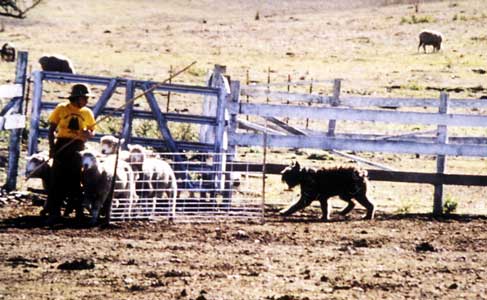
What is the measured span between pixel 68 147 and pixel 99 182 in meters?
0.56

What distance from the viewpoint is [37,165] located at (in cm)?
1662

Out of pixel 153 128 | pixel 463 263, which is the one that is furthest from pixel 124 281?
pixel 153 128

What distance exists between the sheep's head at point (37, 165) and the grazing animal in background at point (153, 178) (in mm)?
1052

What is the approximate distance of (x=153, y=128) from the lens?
24875 mm

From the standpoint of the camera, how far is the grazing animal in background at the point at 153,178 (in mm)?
16297

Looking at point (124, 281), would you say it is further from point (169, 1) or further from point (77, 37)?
point (169, 1)

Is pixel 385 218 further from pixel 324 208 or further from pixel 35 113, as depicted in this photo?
pixel 35 113

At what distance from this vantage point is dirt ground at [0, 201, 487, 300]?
36.1 ft

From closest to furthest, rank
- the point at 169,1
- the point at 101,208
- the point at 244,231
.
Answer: the point at 244,231 → the point at 101,208 → the point at 169,1

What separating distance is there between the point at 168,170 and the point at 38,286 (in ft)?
18.8

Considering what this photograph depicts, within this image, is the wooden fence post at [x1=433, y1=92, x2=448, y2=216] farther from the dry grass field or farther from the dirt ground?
the dirt ground

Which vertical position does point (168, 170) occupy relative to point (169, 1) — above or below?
below

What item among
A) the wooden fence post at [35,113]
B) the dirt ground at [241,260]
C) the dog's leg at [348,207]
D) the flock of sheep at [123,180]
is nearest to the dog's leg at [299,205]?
the dog's leg at [348,207]

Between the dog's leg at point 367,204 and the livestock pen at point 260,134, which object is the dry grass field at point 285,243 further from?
the livestock pen at point 260,134
